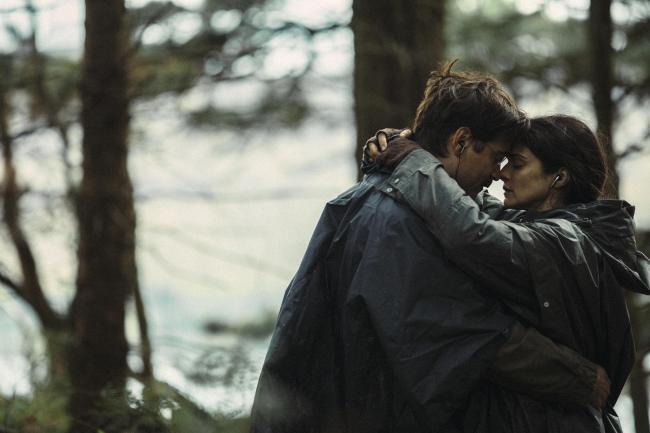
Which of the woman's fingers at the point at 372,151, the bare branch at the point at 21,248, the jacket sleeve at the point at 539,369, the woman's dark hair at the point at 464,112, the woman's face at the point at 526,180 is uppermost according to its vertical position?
the woman's dark hair at the point at 464,112

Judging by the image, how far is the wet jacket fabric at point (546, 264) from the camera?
2.65m

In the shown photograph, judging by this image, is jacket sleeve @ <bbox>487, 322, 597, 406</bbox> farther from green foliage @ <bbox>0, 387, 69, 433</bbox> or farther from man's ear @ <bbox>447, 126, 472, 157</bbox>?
green foliage @ <bbox>0, 387, 69, 433</bbox>

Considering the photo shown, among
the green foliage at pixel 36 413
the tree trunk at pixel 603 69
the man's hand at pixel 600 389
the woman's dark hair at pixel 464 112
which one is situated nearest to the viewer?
the man's hand at pixel 600 389

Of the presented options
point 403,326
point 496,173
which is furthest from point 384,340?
point 496,173

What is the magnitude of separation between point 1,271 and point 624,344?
7031 millimetres

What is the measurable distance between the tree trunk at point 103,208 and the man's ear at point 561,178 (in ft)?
15.3

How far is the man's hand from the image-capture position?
2.76 m

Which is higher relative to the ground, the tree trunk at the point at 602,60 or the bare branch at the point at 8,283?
the tree trunk at the point at 602,60

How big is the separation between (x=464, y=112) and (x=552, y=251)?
55 centimetres

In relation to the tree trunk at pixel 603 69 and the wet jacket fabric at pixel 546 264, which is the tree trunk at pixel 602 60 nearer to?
the tree trunk at pixel 603 69

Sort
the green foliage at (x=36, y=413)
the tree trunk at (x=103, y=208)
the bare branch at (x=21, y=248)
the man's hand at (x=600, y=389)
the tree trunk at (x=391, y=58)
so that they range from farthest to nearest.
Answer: the bare branch at (x=21, y=248)
the tree trunk at (x=103, y=208)
the tree trunk at (x=391, y=58)
the green foliage at (x=36, y=413)
the man's hand at (x=600, y=389)

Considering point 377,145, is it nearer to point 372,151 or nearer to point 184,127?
point 372,151

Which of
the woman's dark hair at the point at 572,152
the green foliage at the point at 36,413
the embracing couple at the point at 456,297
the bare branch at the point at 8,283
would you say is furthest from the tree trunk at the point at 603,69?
the bare branch at the point at 8,283

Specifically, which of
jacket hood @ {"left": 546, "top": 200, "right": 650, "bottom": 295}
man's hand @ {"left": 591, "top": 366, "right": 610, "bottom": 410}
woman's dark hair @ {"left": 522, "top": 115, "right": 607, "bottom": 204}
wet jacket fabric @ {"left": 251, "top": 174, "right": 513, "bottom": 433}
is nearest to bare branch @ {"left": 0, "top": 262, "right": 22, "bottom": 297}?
wet jacket fabric @ {"left": 251, "top": 174, "right": 513, "bottom": 433}
